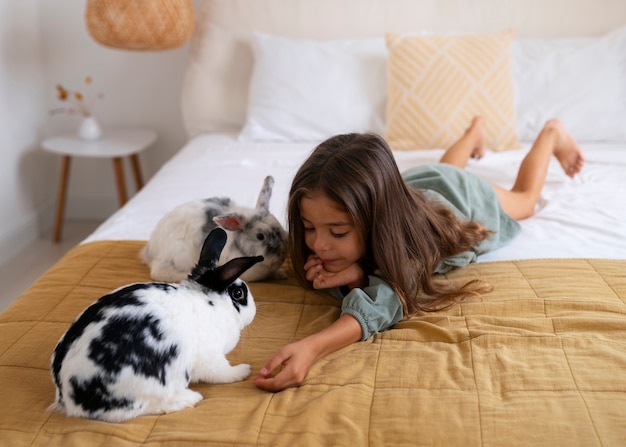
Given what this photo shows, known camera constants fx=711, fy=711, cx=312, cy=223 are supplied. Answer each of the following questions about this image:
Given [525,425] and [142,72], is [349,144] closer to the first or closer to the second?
[525,425]

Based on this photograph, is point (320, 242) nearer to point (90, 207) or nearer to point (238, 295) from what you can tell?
point (238, 295)

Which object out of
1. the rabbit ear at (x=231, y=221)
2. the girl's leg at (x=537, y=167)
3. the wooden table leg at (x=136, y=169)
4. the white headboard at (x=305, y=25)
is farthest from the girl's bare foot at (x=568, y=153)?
the wooden table leg at (x=136, y=169)

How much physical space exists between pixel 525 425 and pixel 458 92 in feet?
5.39

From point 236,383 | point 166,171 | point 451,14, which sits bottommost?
point 166,171

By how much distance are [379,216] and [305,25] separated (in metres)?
1.60

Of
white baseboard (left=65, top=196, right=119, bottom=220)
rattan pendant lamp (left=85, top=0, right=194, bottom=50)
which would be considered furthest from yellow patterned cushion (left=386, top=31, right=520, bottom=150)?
white baseboard (left=65, top=196, right=119, bottom=220)

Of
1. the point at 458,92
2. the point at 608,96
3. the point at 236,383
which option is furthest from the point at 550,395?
the point at 608,96

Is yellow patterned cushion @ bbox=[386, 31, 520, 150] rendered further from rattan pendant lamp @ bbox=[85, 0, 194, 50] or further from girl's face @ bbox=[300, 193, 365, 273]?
girl's face @ bbox=[300, 193, 365, 273]

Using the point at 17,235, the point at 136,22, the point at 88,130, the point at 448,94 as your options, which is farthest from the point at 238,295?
the point at 17,235

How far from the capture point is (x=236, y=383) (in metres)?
1.23

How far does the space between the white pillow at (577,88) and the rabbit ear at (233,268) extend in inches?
66.3

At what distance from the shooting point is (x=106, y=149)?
2.92 meters

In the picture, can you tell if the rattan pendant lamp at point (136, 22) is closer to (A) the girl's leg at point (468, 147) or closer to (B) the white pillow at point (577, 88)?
(A) the girl's leg at point (468, 147)

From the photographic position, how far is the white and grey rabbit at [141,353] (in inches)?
42.0
